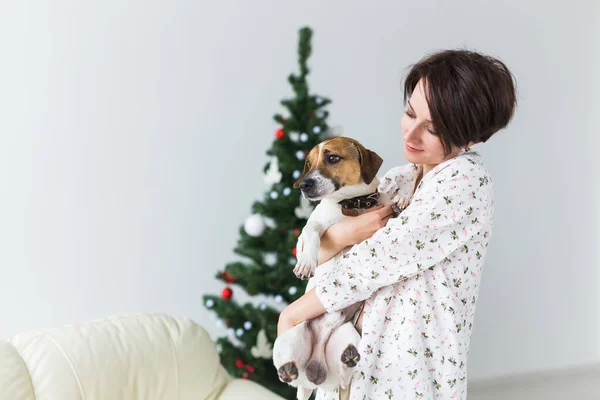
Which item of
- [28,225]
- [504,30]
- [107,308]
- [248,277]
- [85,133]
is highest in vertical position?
[504,30]

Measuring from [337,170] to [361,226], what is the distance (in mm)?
220

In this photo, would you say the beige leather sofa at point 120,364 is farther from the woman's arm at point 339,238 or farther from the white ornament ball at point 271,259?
the woman's arm at point 339,238

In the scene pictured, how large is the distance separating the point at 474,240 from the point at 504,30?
300cm

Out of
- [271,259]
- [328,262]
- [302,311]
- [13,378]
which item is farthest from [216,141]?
[302,311]

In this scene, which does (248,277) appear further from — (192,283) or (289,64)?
(289,64)

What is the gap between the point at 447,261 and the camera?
1468 millimetres

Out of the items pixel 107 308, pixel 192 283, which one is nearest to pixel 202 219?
pixel 192 283

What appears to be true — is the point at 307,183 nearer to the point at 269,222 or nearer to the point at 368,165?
the point at 368,165

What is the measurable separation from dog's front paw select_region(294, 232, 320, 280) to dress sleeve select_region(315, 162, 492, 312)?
161 mm

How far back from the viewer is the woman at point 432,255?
1419mm

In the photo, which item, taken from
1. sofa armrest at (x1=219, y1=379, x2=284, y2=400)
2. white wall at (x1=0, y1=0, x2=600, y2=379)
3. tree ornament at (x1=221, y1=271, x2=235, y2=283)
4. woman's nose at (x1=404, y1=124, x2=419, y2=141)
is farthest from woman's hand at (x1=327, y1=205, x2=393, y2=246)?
white wall at (x1=0, y1=0, x2=600, y2=379)

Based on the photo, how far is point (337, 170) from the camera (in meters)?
1.73

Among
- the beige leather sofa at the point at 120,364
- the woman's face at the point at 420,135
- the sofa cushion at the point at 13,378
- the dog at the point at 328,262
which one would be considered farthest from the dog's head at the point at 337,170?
the sofa cushion at the point at 13,378

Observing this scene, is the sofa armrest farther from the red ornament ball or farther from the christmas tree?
the red ornament ball
